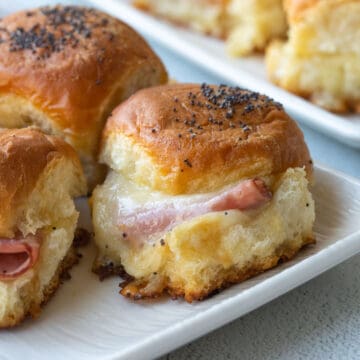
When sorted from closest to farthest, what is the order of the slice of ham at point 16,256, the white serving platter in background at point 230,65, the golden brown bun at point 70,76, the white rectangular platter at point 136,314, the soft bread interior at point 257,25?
the white rectangular platter at point 136,314 → the slice of ham at point 16,256 → the golden brown bun at point 70,76 → the white serving platter in background at point 230,65 → the soft bread interior at point 257,25

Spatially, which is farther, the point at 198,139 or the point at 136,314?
the point at 198,139

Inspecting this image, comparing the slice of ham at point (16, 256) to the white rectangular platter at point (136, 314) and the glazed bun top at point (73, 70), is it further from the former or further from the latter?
the glazed bun top at point (73, 70)

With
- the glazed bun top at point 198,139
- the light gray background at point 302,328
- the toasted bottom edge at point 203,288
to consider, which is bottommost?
the light gray background at point 302,328

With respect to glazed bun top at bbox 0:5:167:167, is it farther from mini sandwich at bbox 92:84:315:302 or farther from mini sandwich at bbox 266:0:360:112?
mini sandwich at bbox 266:0:360:112

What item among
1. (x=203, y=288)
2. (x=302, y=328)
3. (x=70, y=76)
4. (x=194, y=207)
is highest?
(x=70, y=76)

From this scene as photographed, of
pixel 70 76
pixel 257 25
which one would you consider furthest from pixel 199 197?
pixel 257 25

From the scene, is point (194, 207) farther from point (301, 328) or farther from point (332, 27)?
point (332, 27)

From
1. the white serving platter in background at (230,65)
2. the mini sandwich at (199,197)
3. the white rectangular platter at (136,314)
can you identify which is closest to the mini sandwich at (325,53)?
the white serving platter in background at (230,65)

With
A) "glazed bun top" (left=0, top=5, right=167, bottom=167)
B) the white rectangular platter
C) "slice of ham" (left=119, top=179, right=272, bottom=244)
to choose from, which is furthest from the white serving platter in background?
"slice of ham" (left=119, top=179, right=272, bottom=244)
